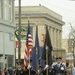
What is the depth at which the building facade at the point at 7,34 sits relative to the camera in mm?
33062

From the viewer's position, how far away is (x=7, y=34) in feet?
114

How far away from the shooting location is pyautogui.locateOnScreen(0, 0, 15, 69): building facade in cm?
3306

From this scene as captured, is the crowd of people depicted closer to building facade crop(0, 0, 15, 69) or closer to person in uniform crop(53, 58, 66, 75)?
person in uniform crop(53, 58, 66, 75)

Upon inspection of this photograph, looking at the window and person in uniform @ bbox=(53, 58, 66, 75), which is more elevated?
the window

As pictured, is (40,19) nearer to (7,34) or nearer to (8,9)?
(8,9)

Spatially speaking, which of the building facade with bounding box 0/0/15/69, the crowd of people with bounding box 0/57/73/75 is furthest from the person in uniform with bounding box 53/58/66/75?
the building facade with bounding box 0/0/15/69

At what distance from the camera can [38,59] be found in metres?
24.9

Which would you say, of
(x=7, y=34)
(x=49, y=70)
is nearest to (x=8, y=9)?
(x=7, y=34)

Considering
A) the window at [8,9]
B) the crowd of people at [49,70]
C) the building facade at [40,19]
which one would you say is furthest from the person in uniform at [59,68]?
the building facade at [40,19]

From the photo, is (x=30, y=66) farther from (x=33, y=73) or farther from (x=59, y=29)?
(x=59, y=29)

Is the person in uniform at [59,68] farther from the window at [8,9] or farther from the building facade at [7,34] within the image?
the window at [8,9]

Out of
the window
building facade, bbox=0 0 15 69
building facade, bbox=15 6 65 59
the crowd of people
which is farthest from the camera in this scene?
building facade, bbox=15 6 65 59

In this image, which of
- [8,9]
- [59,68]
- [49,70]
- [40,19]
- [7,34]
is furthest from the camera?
[40,19]

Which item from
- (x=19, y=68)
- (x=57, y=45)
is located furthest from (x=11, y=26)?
(x=57, y=45)
